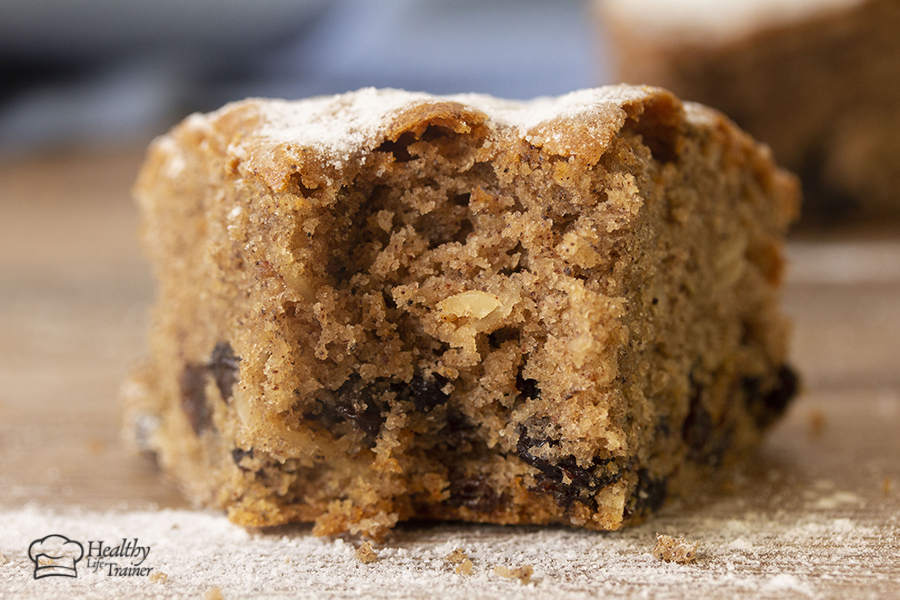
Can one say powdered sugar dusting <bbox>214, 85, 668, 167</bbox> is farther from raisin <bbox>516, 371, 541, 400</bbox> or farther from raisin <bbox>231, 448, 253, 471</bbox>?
raisin <bbox>231, 448, 253, 471</bbox>

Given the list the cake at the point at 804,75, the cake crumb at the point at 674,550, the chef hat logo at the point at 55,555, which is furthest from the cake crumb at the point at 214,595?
the cake at the point at 804,75

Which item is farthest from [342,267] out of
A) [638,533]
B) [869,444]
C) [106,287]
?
[106,287]

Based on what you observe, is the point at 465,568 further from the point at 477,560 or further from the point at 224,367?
the point at 224,367

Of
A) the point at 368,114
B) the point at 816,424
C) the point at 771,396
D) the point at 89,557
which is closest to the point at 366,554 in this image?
the point at 89,557

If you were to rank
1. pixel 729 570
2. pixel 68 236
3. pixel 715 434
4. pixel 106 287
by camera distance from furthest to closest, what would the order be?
pixel 68 236
pixel 106 287
pixel 715 434
pixel 729 570

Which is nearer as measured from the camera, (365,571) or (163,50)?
(365,571)

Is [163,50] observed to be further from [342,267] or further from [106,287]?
[342,267]

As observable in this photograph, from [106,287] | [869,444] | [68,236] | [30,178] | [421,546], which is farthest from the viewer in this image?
Answer: [30,178]

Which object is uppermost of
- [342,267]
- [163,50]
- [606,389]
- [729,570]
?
[163,50]
